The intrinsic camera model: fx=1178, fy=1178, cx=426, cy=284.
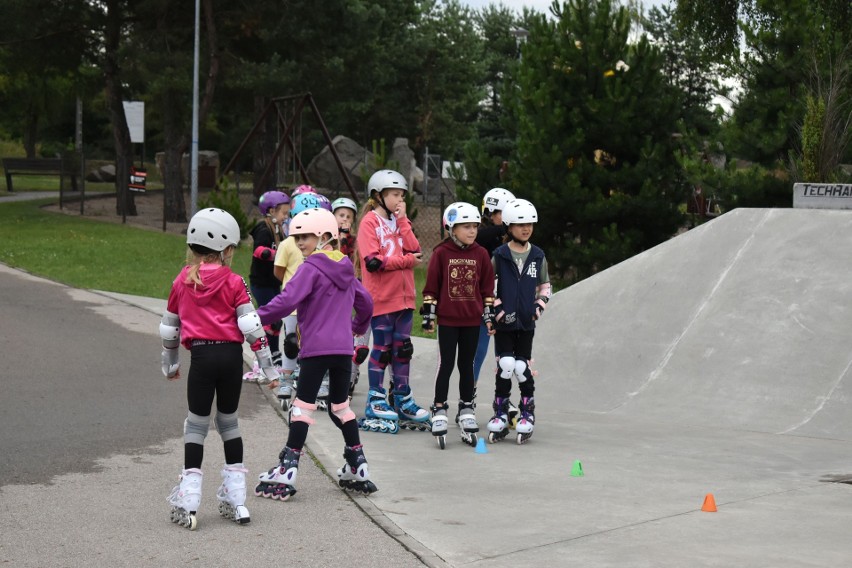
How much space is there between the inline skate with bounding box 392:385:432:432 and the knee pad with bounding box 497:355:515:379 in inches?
28.1

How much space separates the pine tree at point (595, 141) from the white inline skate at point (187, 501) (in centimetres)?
1183

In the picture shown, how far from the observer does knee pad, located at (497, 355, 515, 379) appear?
8.76m

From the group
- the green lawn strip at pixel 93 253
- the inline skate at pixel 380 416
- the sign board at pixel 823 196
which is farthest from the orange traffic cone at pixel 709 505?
the green lawn strip at pixel 93 253

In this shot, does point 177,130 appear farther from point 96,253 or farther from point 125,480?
point 125,480

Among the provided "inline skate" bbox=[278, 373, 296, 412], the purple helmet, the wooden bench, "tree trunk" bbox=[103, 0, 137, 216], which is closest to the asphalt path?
"inline skate" bbox=[278, 373, 296, 412]

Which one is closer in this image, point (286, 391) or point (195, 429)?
point (195, 429)

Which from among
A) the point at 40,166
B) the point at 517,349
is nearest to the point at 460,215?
the point at 517,349

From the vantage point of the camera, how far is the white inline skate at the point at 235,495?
6.24m

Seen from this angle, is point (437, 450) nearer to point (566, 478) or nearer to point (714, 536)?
point (566, 478)

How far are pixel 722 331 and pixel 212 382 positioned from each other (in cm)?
625

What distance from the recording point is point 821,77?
16375mm

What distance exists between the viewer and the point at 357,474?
22.9ft

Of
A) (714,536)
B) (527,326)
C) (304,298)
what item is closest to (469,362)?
(527,326)

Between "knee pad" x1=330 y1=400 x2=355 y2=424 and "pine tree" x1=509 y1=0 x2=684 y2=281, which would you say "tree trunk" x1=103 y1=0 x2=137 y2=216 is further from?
"knee pad" x1=330 y1=400 x2=355 y2=424
